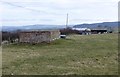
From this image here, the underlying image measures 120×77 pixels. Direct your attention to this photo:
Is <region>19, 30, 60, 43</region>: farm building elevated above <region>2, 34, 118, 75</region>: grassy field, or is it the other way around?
<region>19, 30, 60, 43</region>: farm building

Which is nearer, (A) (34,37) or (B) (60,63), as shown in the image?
(B) (60,63)

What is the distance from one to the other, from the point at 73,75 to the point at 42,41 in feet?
69.1

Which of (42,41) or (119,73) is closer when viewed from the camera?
(119,73)

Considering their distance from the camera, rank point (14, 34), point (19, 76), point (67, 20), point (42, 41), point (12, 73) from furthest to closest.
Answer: point (67, 20) < point (14, 34) < point (42, 41) < point (12, 73) < point (19, 76)

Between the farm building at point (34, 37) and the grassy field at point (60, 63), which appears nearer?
the grassy field at point (60, 63)

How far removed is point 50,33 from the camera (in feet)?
104

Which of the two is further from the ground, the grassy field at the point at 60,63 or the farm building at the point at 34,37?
the farm building at the point at 34,37

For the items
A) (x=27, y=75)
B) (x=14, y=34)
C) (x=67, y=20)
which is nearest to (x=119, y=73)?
(x=27, y=75)

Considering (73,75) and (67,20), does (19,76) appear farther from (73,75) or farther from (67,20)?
(67,20)

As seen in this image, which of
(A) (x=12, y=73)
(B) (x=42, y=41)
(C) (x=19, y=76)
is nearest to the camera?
(C) (x=19, y=76)

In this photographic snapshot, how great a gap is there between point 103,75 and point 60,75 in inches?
56.3

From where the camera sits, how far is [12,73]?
1051 cm

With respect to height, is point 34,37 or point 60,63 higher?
point 34,37

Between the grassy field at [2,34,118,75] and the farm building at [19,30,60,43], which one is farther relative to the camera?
the farm building at [19,30,60,43]
